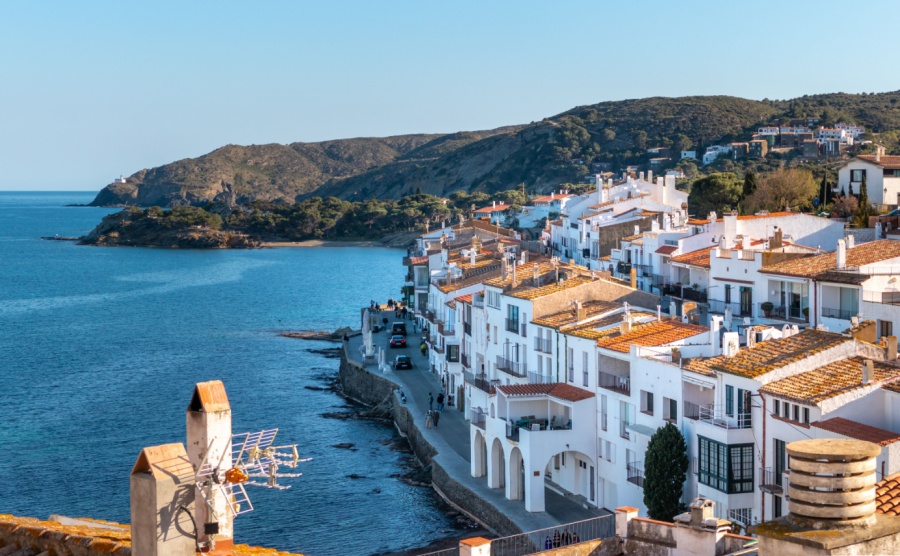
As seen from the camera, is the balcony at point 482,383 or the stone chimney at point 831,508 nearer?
the stone chimney at point 831,508

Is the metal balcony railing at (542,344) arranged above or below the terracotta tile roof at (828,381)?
below

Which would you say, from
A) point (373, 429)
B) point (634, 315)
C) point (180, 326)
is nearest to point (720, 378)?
→ point (634, 315)

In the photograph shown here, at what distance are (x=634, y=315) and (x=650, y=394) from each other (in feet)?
21.1

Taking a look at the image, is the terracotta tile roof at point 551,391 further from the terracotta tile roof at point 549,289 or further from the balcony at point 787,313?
the balcony at point 787,313

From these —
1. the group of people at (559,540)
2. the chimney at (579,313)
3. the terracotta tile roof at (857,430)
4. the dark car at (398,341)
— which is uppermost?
the chimney at (579,313)

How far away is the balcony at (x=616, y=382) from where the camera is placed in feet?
109

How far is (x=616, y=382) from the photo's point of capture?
3409 cm

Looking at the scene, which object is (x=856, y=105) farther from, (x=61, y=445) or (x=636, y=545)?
(x=636, y=545)

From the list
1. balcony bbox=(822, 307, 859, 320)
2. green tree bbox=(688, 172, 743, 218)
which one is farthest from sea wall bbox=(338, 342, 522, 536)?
green tree bbox=(688, 172, 743, 218)

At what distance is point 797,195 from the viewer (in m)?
67.5

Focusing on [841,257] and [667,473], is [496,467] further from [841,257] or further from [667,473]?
[841,257]

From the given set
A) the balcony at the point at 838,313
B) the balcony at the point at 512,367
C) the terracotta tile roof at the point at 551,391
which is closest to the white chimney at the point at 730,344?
the terracotta tile roof at the point at 551,391

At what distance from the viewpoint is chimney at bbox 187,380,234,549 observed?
11898 mm

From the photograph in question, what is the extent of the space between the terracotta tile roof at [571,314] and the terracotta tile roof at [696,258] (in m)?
7.09
